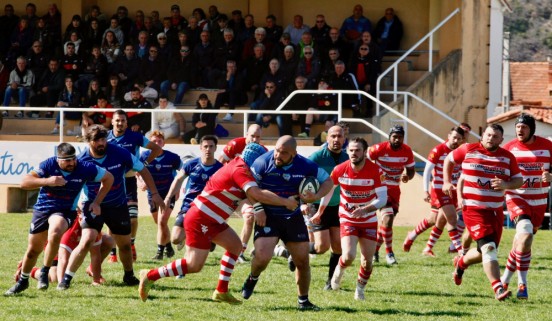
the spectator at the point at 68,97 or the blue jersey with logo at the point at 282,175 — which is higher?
the spectator at the point at 68,97

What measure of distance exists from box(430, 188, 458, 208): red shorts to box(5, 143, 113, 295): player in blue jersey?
19.4ft

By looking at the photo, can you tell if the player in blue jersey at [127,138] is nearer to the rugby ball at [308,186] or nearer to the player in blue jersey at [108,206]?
the player in blue jersey at [108,206]

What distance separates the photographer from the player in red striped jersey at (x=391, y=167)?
15.8 metres

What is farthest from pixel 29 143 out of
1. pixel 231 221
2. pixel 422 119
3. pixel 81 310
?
pixel 81 310

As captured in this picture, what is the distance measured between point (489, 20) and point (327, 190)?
15768 mm

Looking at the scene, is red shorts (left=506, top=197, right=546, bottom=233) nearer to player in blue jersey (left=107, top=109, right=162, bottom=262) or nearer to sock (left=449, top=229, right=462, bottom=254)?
sock (left=449, top=229, right=462, bottom=254)

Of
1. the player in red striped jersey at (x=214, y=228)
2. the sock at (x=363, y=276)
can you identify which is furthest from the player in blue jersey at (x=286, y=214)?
the sock at (x=363, y=276)

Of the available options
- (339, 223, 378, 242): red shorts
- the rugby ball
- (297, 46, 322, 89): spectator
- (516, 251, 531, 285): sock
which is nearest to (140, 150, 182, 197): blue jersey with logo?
(339, 223, 378, 242): red shorts

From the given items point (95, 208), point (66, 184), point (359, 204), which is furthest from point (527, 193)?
point (66, 184)

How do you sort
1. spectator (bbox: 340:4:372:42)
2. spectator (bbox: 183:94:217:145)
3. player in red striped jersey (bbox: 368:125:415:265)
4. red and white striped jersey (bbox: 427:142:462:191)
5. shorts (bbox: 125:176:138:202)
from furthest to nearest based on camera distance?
1. spectator (bbox: 340:4:372:42)
2. spectator (bbox: 183:94:217:145)
3. red and white striped jersey (bbox: 427:142:462:191)
4. player in red striped jersey (bbox: 368:125:415:265)
5. shorts (bbox: 125:176:138:202)

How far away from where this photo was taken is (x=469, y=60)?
25859mm

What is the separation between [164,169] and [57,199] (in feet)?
14.1

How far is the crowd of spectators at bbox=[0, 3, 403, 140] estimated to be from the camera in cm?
2427

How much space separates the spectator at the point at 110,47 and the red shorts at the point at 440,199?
36.9ft
